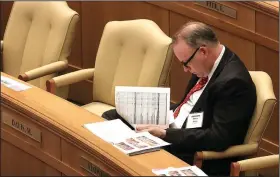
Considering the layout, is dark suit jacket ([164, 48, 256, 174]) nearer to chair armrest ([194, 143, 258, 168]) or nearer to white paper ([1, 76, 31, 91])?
chair armrest ([194, 143, 258, 168])

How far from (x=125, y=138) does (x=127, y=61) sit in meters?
0.91

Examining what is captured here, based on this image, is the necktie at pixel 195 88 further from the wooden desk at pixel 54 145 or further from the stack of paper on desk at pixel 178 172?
the stack of paper on desk at pixel 178 172

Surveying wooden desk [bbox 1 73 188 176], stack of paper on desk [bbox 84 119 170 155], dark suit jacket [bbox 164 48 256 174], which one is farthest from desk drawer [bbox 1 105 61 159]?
dark suit jacket [bbox 164 48 256 174]

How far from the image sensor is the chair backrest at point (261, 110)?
2.98 metres

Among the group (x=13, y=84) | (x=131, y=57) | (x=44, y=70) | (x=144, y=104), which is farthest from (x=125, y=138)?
(x=44, y=70)

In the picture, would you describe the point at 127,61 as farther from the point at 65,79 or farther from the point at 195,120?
the point at 195,120

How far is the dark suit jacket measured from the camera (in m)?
2.96

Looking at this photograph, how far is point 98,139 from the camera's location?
268 centimetres

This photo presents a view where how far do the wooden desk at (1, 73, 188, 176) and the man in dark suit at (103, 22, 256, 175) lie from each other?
1.19 feet

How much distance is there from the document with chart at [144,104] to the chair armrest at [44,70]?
846mm

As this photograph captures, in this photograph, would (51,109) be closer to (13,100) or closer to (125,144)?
(13,100)

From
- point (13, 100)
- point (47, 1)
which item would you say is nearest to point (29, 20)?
point (47, 1)

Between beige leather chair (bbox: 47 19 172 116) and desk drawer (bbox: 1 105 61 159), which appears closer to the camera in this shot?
desk drawer (bbox: 1 105 61 159)

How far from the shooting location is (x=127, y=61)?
3643mm
